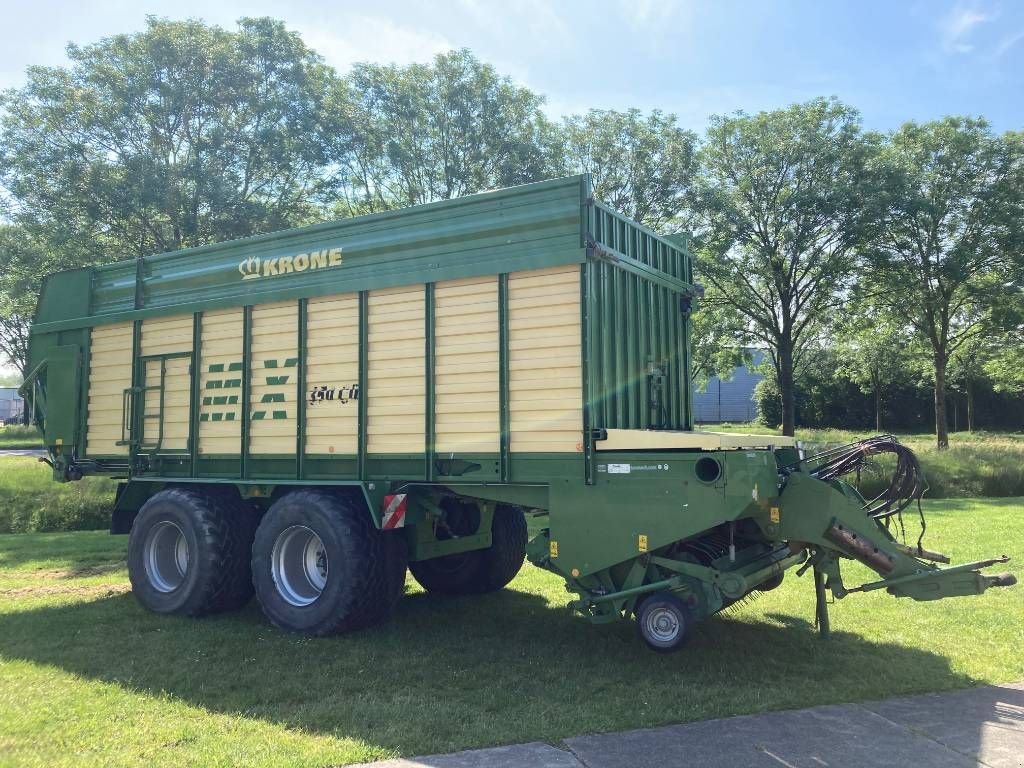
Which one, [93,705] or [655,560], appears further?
[655,560]

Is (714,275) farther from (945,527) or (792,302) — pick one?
(945,527)

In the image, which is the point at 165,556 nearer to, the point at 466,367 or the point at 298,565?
the point at 298,565

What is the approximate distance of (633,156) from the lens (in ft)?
74.7

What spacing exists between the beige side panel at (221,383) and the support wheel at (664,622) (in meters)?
4.11

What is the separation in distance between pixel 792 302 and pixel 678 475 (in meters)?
21.7

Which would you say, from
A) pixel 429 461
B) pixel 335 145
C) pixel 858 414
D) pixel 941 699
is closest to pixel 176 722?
pixel 429 461

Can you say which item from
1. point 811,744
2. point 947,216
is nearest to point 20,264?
point 811,744

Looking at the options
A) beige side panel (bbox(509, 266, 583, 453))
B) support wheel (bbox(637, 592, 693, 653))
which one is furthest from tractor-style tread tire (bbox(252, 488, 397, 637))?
support wheel (bbox(637, 592, 693, 653))

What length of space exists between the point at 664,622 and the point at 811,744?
127 cm

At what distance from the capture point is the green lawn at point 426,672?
14.0 ft

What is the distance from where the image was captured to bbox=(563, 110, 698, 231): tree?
22.6m

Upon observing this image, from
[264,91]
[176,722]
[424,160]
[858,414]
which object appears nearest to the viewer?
[176,722]

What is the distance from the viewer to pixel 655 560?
541 centimetres

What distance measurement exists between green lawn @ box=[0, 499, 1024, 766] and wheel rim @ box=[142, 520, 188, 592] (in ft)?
1.19
